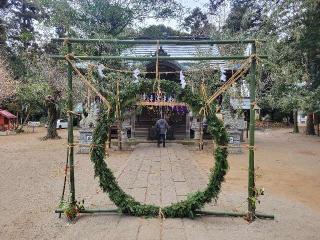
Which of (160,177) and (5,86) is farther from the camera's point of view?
(5,86)

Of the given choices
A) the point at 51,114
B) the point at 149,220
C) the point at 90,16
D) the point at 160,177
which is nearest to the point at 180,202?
the point at 149,220

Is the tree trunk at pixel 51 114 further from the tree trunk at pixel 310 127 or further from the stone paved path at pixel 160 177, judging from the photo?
the tree trunk at pixel 310 127

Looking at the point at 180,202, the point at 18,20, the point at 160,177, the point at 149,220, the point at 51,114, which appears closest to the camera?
the point at 149,220

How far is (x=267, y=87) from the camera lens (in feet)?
91.1

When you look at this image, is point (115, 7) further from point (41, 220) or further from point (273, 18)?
point (41, 220)

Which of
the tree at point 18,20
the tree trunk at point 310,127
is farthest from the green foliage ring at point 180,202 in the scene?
the tree at point 18,20

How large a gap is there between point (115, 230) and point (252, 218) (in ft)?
7.69

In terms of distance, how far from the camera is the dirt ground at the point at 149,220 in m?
6.11

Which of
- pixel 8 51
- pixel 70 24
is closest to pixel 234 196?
pixel 70 24

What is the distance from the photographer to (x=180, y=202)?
22.3 ft

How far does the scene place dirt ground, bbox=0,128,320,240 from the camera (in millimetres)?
6109

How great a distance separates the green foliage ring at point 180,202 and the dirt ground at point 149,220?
0.20m

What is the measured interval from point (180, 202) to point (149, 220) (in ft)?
2.06

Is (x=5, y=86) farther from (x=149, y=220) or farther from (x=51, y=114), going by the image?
(x=149, y=220)
